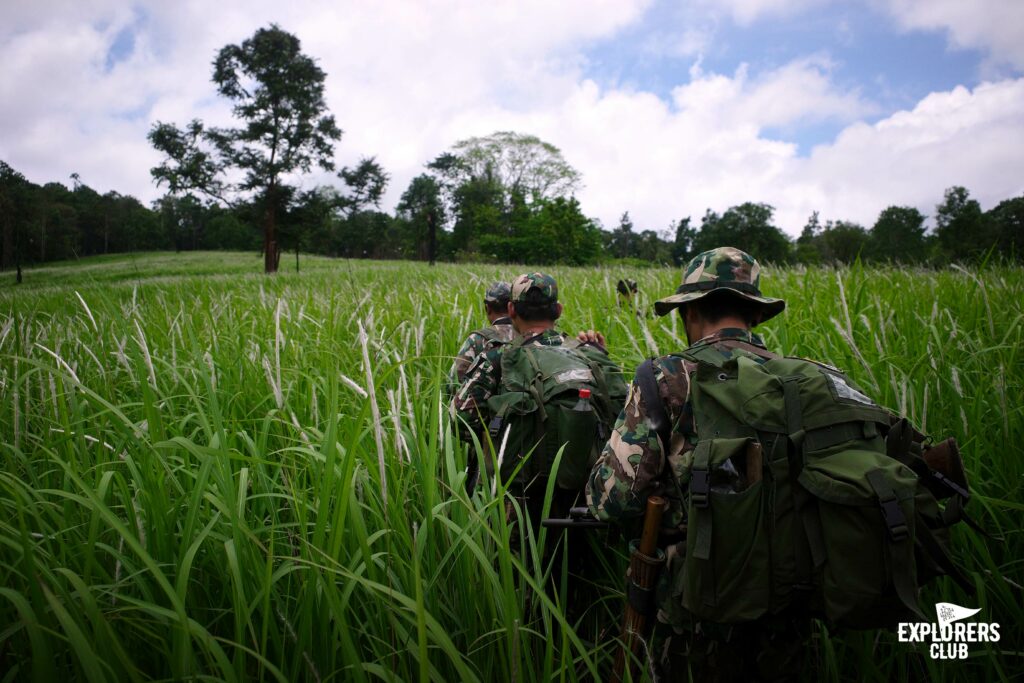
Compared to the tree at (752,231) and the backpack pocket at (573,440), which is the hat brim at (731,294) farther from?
the tree at (752,231)

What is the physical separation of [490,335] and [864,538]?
2.44 m

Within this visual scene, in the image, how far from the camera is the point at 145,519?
4.17 feet

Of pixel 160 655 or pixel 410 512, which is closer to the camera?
pixel 160 655

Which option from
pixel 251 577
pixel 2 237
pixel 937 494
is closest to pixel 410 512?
pixel 251 577

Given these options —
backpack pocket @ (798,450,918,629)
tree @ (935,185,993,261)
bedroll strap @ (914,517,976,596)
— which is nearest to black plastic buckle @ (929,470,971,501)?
bedroll strap @ (914,517,976,596)

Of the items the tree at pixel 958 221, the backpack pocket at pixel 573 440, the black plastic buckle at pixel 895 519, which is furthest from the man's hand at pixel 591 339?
the tree at pixel 958 221

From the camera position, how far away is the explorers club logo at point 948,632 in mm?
1535

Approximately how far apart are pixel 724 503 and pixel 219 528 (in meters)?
1.59

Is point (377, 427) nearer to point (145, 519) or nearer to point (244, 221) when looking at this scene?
point (145, 519)

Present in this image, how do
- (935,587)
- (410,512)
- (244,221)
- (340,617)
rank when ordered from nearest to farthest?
1. (340,617)
2. (410,512)
3. (935,587)
4. (244,221)

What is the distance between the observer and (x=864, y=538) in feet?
3.89

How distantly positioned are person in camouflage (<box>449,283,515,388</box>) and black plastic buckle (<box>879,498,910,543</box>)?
2.10 m

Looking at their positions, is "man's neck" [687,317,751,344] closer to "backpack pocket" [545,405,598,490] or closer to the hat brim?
the hat brim

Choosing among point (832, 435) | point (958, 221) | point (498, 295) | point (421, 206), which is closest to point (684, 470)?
point (832, 435)
